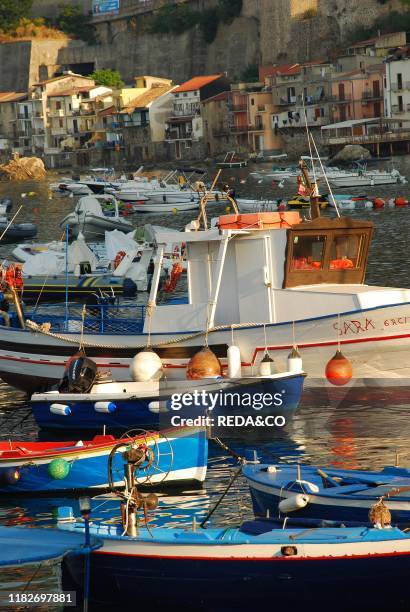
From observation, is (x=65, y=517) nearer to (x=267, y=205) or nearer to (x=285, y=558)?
(x=285, y=558)

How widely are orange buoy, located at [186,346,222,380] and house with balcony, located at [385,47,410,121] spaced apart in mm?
74748

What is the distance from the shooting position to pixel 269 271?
2162cm

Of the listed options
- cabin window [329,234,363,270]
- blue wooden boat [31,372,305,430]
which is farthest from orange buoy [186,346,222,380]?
cabin window [329,234,363,270]

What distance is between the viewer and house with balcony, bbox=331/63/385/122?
97.4m

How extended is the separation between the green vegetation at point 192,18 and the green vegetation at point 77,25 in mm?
8152

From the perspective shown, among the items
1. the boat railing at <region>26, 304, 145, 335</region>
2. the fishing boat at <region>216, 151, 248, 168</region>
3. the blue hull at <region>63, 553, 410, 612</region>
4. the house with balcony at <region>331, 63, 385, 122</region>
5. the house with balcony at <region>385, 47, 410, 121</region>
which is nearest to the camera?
the blue hull at <region>63, 553, 410, 612</region>

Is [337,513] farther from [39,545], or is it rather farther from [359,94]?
[359,94]

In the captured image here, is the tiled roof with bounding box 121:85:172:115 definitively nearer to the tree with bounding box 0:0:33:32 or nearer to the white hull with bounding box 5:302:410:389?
the tree with bounding box 0:0:33:32

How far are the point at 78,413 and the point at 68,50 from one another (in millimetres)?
121113

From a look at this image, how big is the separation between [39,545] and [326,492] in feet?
9.58

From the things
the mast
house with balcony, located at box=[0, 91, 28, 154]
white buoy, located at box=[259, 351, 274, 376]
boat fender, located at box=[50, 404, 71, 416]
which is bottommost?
boat fender, located at box=[50, 404, 71, 416]

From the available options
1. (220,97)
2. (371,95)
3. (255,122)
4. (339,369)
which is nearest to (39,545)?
(339,369)

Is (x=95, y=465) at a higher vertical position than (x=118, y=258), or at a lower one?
lower

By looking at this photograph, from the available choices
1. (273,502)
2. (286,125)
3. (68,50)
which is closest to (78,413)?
(273,502)
